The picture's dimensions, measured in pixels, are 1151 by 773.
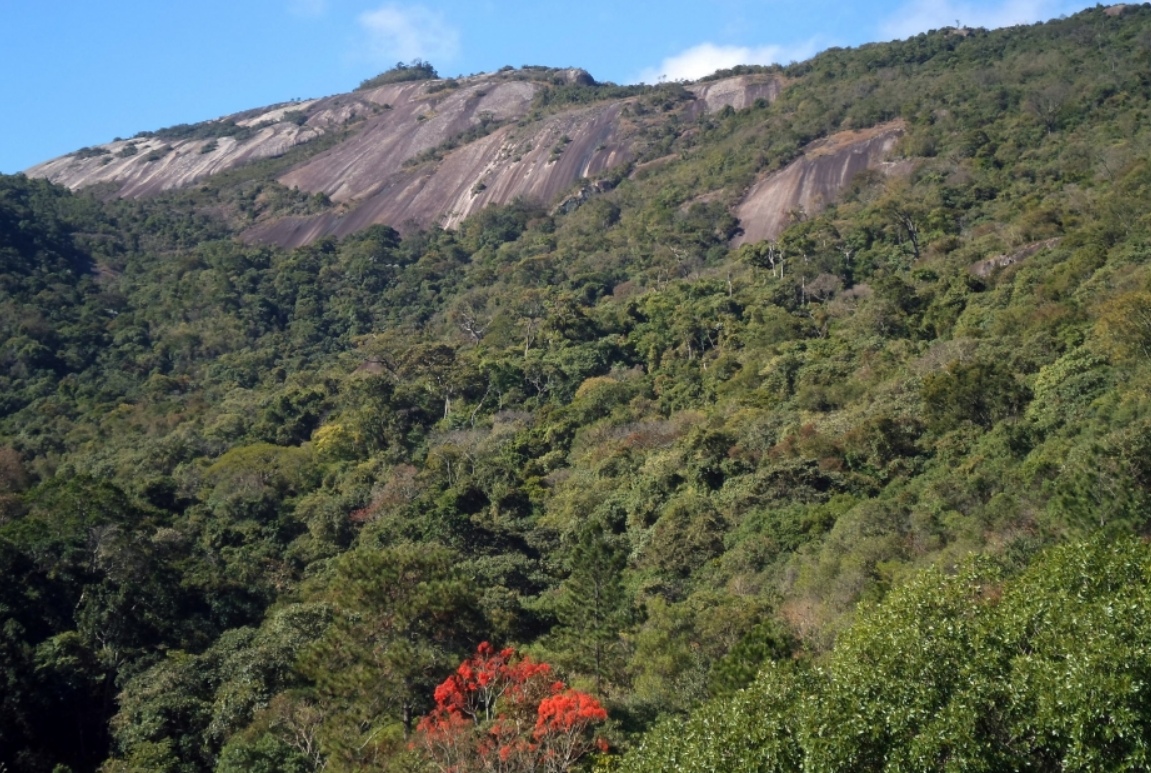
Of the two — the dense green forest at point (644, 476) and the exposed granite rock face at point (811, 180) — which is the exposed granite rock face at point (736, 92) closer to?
the dense green forest at point (644, 476)

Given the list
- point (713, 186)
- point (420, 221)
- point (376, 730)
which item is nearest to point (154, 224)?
point (420, 221)

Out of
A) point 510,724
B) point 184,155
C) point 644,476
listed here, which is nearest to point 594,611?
point 510,724

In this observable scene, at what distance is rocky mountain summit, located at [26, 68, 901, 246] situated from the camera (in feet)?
227

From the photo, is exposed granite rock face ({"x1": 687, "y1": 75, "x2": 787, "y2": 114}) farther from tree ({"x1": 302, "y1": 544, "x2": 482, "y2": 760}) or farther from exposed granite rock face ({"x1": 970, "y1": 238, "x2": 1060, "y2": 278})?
tree ({"x1": 302, "y1": 544, "x2": 482, "y2": 760})

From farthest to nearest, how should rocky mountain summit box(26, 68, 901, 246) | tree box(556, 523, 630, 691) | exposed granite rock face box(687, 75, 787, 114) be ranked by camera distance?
exposed granite rock face box(687, 75, 787, 114), rocky mountain summit box(26, 68, 901, 246), tree box(556, 523, 630, 691)

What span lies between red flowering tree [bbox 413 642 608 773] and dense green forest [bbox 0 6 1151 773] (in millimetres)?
76

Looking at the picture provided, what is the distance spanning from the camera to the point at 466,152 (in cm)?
9500

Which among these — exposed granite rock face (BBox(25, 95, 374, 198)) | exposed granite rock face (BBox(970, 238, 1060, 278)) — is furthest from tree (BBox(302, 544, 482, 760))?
exposed granite rock face (BBox(25, 95, 374, 198))

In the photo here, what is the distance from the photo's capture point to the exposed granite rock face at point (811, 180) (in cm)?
6450

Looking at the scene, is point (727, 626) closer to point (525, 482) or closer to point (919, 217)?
point (525, 482)

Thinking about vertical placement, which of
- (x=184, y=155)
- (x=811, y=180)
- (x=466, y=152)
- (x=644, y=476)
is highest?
(x=184, y=155)

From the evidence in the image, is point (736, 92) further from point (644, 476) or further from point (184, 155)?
point (644, 476)

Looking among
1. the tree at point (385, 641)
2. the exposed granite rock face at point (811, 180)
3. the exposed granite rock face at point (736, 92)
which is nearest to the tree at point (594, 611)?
the tree at point (385, 641)

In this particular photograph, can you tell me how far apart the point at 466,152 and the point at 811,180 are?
4062cm
